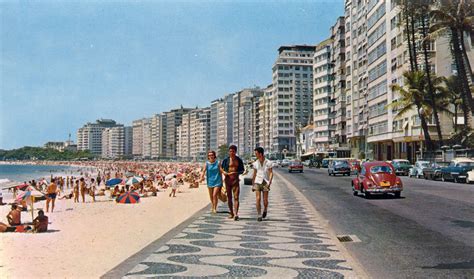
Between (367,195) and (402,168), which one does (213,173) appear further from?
(402,168)

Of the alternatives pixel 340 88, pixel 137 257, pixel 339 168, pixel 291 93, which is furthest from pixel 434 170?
pixel 291 93

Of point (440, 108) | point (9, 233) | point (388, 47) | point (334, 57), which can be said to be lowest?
A: point (9, 233)

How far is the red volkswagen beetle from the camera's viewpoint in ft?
70.1

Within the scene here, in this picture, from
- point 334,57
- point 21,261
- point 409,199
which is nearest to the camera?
point 21,261

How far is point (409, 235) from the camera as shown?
10898 millimetres

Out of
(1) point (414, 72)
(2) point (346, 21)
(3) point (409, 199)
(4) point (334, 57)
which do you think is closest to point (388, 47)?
(1) point (414, 72)

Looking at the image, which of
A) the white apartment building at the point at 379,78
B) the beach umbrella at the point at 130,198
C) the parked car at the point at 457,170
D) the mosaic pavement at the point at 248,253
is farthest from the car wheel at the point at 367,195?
the white apartment building at the point at 379,78

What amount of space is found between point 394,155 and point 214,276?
67.4 meters

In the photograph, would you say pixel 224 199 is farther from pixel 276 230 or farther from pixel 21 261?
pixel 21 261

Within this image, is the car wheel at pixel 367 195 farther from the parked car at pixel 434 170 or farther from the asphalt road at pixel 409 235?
the parked car at pixel 434 170

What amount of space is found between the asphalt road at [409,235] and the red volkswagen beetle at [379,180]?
6.23ft

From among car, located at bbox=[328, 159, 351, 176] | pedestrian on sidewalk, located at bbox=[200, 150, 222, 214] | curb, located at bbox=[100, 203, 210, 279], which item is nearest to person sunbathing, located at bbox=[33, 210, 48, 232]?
curb, located at bbox=[100, 203, 210, 279]

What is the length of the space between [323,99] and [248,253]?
119956mm

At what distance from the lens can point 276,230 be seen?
12.0 meters
